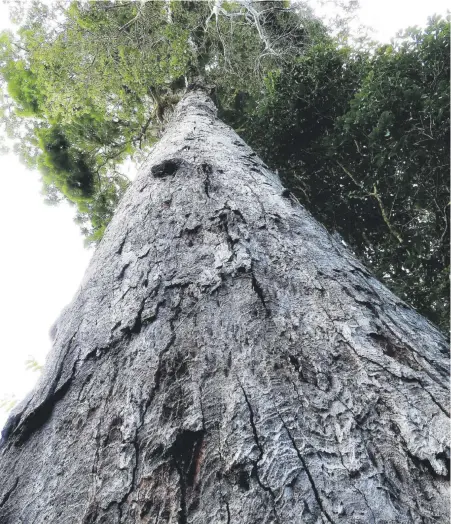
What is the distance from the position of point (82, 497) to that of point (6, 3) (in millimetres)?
8718

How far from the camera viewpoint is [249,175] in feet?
7.02

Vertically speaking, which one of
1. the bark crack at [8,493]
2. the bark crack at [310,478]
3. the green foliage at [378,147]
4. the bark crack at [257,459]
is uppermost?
the bark crack at [8,493]

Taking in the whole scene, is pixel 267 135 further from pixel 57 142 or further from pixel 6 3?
pixel 6 3

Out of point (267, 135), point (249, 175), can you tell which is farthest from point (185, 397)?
point (267, 135)

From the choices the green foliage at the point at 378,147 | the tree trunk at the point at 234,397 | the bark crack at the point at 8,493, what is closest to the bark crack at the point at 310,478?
the tree trunk at the point at 234,397

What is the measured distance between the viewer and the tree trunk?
2.42 ft

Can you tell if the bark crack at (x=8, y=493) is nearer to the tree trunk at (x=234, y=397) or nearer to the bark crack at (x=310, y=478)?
the tree trunk at (x=234, y=397)

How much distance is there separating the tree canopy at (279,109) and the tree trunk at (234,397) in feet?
12.9

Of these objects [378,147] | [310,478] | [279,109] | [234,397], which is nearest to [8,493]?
[234,397]

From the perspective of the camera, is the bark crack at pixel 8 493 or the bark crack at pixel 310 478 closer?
the bark crack at pixel 310 478

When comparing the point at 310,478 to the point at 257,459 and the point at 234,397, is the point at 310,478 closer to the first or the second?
the point at 257,459

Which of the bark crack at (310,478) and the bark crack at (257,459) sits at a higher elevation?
the bark crack at (257,459)

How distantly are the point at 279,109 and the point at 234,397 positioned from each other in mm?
5885

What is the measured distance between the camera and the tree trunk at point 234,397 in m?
0.74
